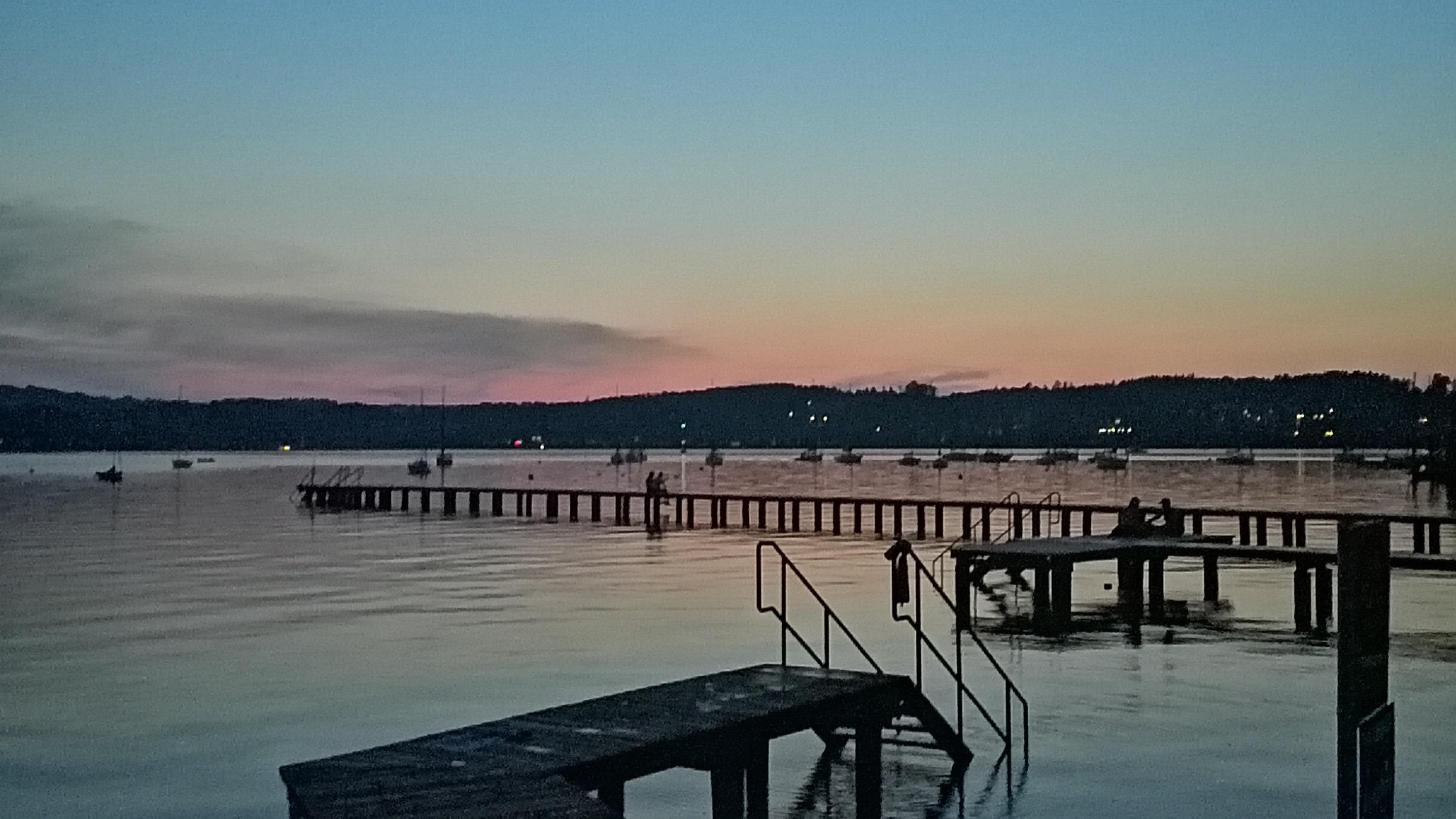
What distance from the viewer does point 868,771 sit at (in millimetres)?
13688

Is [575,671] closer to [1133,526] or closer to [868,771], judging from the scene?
[868,771]

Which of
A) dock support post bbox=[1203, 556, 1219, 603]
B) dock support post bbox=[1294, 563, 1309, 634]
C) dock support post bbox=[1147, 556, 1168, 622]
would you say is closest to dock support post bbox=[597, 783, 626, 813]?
dock support post bbox=[1294, 563, 1309, 634]

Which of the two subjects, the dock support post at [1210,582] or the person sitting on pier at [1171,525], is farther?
the person sitting on pier at [1171,525]

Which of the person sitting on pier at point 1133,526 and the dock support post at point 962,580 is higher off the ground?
the person sitting on pier at point 1133,526

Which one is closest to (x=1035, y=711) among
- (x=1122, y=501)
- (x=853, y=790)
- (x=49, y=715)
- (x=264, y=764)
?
(x=853, y=790)

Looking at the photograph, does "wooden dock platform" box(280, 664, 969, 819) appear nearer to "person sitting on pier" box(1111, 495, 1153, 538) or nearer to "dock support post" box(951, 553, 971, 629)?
"dock support post" box(951, 553, 971, 629)

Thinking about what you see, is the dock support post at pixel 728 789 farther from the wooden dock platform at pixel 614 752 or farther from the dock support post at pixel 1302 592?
the dock support post at pixel 1302 592

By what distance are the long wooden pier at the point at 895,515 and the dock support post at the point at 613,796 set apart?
2565 cm

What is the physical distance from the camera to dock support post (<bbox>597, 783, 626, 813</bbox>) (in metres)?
11.4

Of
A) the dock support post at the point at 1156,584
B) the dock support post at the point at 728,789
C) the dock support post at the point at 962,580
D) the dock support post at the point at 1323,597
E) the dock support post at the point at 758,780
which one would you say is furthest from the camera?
the dock support post at the point at 1156,584

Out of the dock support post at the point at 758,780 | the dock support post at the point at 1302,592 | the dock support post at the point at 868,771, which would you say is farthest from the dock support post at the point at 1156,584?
the dock support post at the point at 758,780

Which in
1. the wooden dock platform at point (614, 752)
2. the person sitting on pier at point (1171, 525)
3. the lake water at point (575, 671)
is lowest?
the lake water at point (575, 671)

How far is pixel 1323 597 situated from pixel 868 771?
1681cm

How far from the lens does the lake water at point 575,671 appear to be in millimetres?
14812
